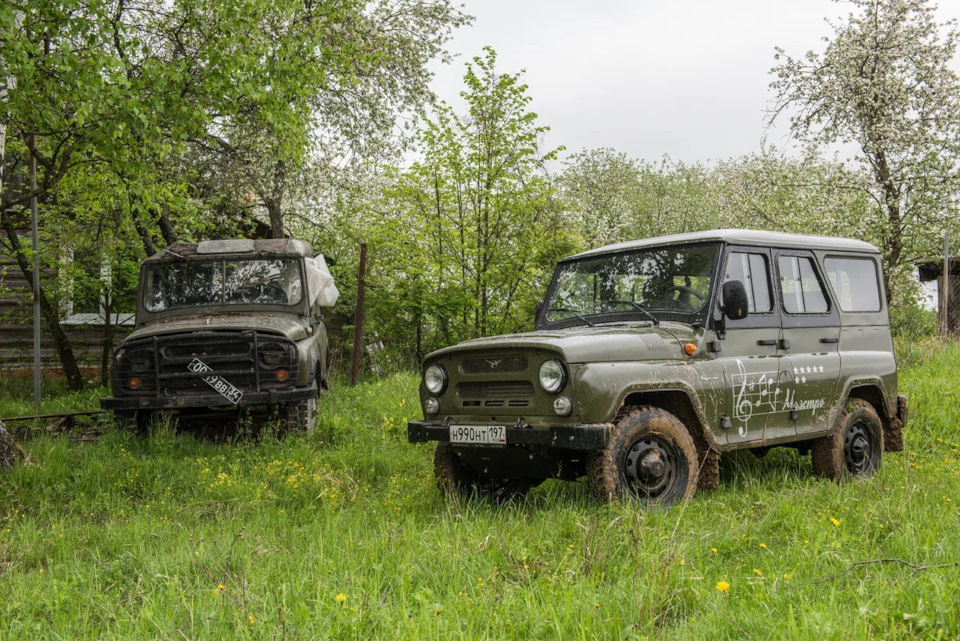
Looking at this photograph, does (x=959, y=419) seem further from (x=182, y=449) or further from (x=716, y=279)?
(x=182, y=449)

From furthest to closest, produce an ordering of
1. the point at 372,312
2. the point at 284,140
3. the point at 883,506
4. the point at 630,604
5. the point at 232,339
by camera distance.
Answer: the point at 372,312, the point at 284,140, the point at 232,339, the point at 883,506, the point at 630,604

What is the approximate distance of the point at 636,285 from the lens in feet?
19.6

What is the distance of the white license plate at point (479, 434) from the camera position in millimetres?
5047

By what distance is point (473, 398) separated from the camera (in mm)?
5410

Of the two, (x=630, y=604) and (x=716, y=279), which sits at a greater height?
(x=716, y=279)

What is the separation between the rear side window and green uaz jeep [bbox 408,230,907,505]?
17 mm

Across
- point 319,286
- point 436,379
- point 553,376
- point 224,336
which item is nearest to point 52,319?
point 319,286

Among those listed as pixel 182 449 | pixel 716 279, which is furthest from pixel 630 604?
pixel 182 449

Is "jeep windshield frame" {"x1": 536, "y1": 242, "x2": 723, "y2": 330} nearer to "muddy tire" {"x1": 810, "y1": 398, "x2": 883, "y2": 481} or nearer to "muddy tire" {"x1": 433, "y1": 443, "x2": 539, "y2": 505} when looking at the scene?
"muddy tire" {"x1": 433, "y1": 443, "x2": 539, "y2": 505}

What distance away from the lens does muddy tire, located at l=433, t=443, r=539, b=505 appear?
575 centimetres

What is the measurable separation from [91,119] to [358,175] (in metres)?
11.1

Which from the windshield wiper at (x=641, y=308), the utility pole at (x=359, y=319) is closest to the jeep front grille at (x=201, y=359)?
the utility pole at (x=359, y=319)

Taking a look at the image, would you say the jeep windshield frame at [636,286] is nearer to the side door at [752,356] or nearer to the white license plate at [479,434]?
the side door at [752,356]

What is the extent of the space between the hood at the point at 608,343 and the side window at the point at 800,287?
1.10 meters
